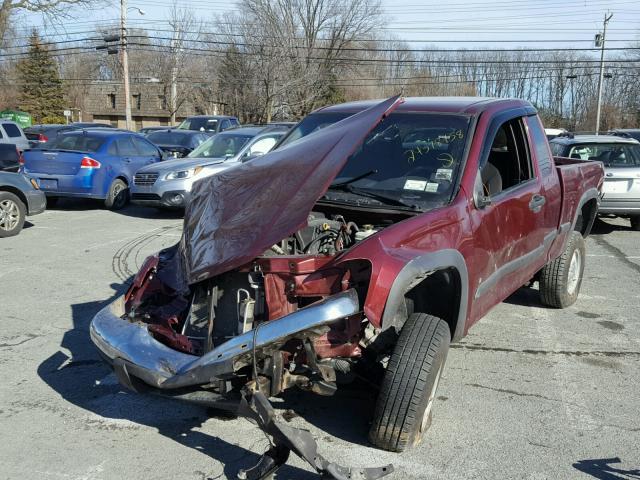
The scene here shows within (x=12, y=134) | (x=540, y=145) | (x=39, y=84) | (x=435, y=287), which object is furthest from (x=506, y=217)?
(x=39, y=84)

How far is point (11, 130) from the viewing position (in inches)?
710

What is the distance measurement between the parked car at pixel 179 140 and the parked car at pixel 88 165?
321 centimetres

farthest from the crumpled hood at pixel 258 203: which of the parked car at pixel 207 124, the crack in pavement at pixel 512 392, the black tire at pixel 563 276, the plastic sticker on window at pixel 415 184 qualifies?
the parked car at pixel 207 124

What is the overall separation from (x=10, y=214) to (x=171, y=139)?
822 cm

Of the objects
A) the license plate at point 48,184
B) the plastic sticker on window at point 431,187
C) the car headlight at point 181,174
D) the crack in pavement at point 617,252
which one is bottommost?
the crack in pavement at point 617,252

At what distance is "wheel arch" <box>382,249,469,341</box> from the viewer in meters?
3.22

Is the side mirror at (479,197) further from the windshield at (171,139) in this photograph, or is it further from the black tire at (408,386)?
the windshield at (171,139)

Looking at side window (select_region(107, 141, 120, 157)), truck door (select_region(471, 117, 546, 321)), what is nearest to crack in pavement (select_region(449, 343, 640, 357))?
truck door (select_region(471, 117, 546, 321))

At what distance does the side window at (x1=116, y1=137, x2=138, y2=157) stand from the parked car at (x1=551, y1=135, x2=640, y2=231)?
8.74 metres

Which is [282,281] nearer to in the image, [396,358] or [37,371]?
[396,358]

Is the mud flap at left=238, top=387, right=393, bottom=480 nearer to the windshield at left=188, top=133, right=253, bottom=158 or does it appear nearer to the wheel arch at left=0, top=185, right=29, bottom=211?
the wheel arch at left=0, top=185, right=29, bottom=211

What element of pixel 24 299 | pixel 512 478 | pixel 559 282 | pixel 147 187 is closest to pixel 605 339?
pixel 559 282

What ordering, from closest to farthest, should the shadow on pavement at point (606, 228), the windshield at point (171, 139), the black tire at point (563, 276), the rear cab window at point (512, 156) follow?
1. the rear cab window at point (512, 156)
2. the black tire at point (563, 276)
3. the shadow on pavement at point (606, 228)
4. the windshield at point (171, 139)

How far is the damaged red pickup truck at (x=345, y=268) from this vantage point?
10.2 ft
